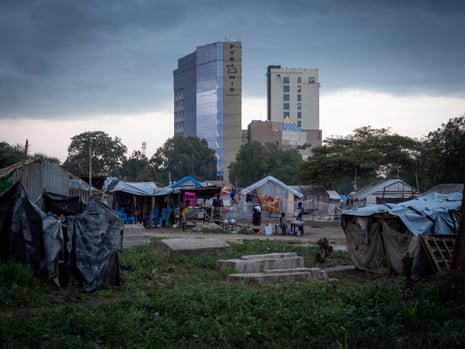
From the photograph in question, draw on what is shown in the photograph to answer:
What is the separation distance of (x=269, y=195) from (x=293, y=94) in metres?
67.6

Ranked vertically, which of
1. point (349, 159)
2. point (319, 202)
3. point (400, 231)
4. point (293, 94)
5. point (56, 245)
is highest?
point (293, 94)

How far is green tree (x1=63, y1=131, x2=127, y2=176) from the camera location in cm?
5928

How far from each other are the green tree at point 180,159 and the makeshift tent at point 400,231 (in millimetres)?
58575

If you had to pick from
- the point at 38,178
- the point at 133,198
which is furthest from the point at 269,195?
the point at 38,178

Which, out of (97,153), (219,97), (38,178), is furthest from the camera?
(219,97)

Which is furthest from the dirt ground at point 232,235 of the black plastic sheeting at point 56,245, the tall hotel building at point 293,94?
the tall hotel building at point 293,94

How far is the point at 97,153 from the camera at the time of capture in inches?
2403

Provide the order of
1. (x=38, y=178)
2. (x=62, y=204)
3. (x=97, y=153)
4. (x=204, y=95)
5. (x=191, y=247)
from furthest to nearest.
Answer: (x=204, y=95)
(x=97, y=153)
(x=38, y=178)
(x=191, y=247)
(x=62, y=204)

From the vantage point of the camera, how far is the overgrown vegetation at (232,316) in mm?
6180

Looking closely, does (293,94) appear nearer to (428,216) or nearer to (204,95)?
(204,95)

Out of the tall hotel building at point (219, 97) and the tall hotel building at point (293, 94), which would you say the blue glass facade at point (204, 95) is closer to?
the tall hotel building at point (219, 97)

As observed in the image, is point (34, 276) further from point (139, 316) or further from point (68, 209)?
point (68, 209)

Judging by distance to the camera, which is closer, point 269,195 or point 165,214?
point 165,214

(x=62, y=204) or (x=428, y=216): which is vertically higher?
(x=62, y=204)
